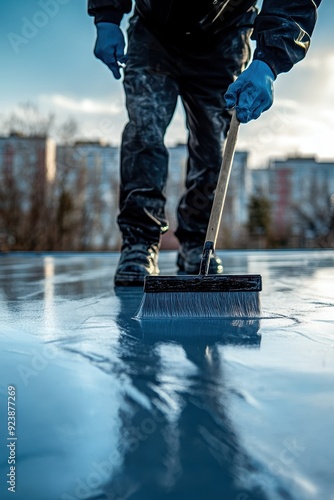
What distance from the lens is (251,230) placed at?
2158cm

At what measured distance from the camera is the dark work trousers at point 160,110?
6.01ft

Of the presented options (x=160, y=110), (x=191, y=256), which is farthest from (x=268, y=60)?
(x=191, y=256)

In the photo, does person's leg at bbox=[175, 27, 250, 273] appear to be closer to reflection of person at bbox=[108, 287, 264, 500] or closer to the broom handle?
the broom handle

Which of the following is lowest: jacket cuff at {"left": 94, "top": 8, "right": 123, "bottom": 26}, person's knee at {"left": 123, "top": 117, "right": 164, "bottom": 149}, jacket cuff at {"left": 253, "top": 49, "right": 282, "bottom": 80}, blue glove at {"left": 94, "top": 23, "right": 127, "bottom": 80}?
person's knee at {"left": 123, "top": 117, "right": 164, "bottom": 149}

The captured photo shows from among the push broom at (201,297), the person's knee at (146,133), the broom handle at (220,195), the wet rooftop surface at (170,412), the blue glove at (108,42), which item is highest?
the blue glove at (108,42)

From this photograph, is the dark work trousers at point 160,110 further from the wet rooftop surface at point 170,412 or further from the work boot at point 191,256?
the wet rooftop surface at point 170,412

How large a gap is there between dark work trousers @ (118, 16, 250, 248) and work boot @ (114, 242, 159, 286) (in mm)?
44

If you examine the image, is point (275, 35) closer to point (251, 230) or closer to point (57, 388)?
point (57, 388)

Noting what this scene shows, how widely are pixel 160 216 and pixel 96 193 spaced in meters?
14.9

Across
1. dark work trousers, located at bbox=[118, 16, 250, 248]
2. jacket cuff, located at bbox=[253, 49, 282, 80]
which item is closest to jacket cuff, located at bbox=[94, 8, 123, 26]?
dark work trousers, located at bbox=[118, 16, 250, 248]

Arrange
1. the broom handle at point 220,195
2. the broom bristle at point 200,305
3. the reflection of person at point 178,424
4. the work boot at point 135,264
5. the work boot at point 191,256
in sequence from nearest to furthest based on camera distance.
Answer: the reflection of person at point 178,424 < the broom bristle at point 200,305 < the broom handle at point 220,195 < the work boot at point 135,264 < the work boot at point 191,256

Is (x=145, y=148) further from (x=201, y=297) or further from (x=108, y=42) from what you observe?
(x=201, y=297)

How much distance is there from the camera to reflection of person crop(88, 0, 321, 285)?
5.91 feet

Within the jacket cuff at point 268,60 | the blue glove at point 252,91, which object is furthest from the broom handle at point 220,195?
the jacket cuff at point 268,60
